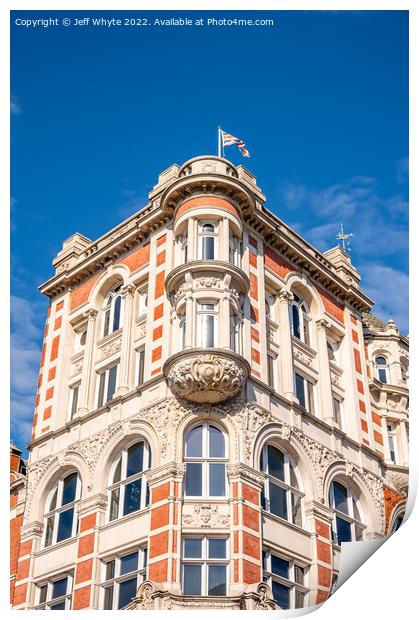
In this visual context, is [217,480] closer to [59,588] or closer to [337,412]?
[59,588]

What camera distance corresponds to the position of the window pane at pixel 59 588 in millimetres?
28492

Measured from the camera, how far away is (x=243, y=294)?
30641mm

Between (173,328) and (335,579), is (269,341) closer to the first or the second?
(173,328)

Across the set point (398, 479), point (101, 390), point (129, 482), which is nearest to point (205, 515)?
point (129, 482)

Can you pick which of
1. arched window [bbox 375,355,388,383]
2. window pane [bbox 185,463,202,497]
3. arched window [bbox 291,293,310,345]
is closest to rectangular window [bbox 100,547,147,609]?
window pane [bbox 185,463,202,497]

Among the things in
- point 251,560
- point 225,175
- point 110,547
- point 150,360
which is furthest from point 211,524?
point 225,175

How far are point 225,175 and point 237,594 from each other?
43.7 feet

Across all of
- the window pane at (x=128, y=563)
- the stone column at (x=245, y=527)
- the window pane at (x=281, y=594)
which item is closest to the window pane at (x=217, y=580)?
the stone column at (x=245, y=527)

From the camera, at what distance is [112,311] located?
33906 millimetres

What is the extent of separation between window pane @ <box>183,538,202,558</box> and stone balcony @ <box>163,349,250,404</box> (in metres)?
4.08

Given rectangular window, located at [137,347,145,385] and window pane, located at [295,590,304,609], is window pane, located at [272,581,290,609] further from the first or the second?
rectangular window, located at [137,347,145,385]

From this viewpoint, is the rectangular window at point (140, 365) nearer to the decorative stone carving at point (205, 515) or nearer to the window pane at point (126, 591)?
the decorative stone carving at point (205, 515)

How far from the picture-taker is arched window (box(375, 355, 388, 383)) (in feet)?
126

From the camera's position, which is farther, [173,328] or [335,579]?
[173,328]
